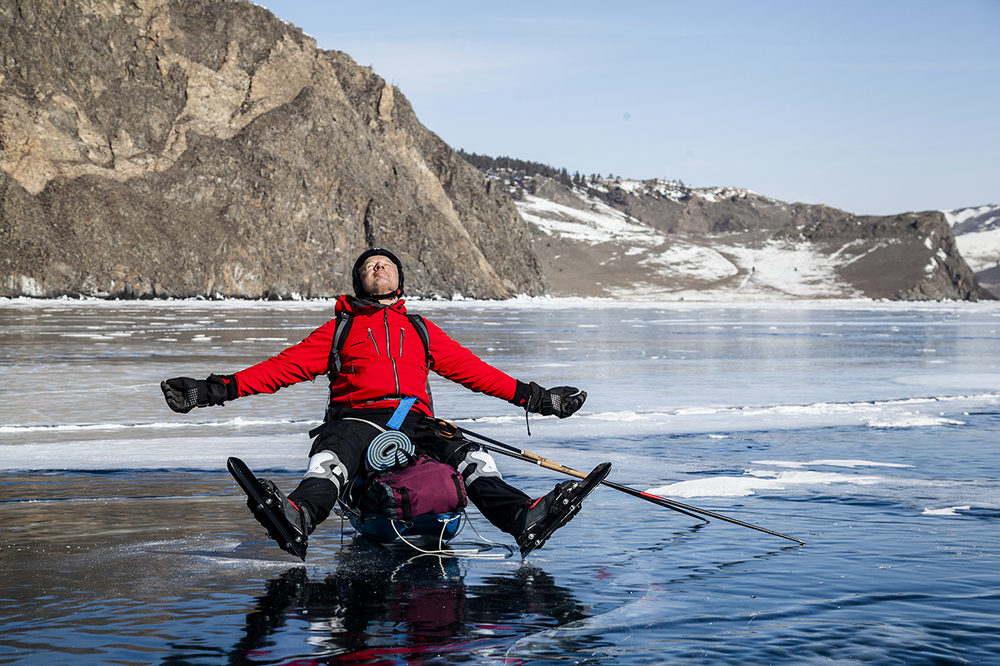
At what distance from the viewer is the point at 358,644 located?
14.6 ft

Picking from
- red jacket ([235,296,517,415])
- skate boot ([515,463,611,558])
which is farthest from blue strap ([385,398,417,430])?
skate boot ([515,463,611,558])

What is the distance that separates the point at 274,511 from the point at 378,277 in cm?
166

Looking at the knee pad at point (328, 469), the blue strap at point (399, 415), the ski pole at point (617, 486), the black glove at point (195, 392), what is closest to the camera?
the black glove at point (195, 392)

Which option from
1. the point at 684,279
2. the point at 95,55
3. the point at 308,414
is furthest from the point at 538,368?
the point at 684,279

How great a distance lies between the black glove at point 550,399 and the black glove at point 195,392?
5.72ft

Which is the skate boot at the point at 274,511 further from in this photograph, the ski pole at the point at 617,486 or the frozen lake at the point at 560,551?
the ski pole at the point at 617,486

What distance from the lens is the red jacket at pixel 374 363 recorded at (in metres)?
6.24

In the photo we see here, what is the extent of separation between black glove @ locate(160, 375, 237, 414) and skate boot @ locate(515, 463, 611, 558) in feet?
6.00

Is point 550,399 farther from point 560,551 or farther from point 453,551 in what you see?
point 453,551

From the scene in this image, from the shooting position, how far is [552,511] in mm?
5840

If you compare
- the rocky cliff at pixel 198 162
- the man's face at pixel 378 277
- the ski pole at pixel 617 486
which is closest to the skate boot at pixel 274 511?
the ski pole at pixel 617 486

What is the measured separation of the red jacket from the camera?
6.24 meters

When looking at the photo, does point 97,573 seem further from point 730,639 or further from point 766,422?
point 766,422

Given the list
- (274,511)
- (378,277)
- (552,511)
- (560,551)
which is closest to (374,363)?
(378,277)
